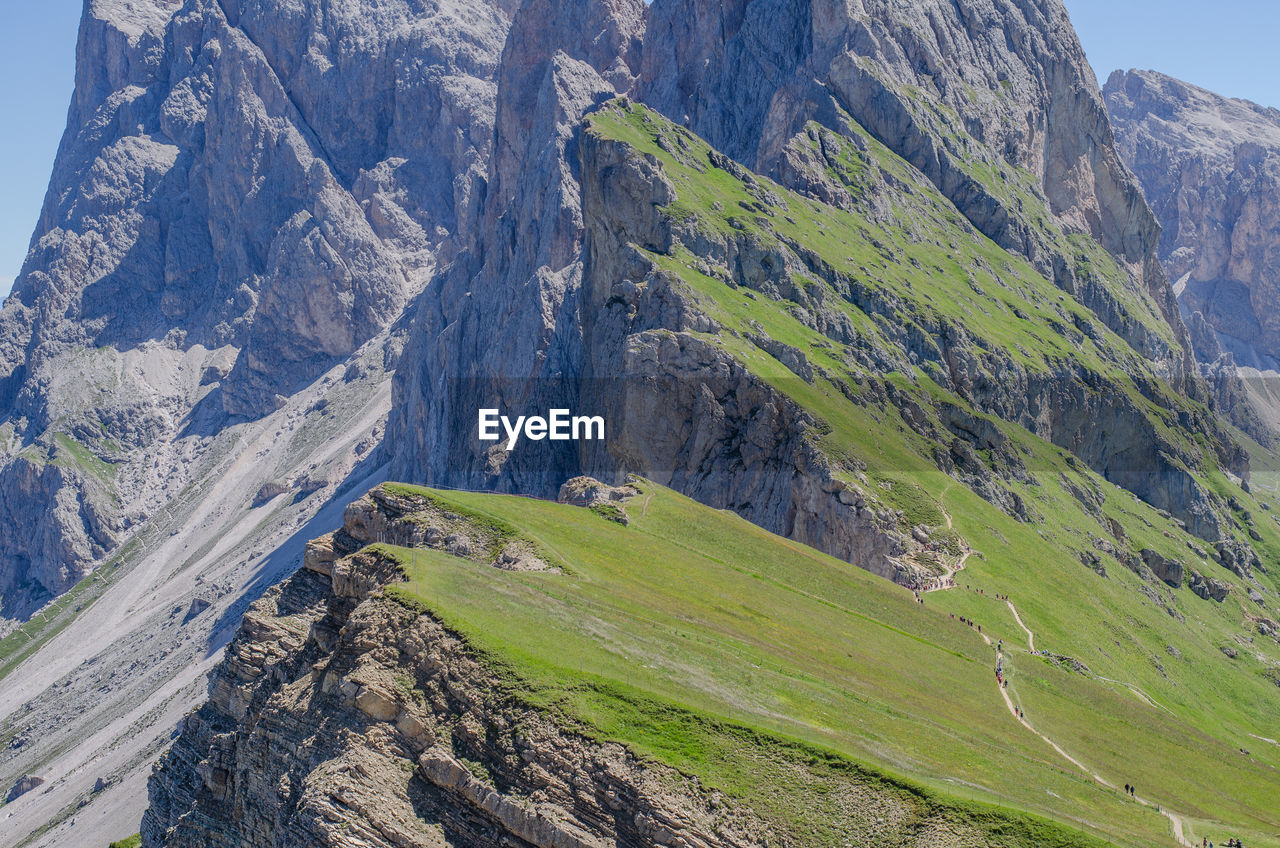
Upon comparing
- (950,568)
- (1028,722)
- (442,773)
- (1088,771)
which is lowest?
(1088,771)

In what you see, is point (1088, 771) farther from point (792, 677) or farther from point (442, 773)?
point (442, 773)

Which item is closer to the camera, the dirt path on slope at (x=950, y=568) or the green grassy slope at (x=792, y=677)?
the green grassy slope at (x=792, y=677)

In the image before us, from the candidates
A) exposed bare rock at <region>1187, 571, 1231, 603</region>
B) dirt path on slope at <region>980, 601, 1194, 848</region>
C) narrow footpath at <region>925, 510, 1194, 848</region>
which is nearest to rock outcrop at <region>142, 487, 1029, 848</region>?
dirt path on slope at <region>980, 601, 1194, 848</region>

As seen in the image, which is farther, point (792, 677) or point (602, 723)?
point (792, 677)

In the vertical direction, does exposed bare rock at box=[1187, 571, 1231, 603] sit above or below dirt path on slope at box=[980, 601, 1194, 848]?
above

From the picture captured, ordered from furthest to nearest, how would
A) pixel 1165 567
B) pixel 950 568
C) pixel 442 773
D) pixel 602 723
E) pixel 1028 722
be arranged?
pixel 1165 567
pixel 950 568
pixel 1028 722
pixel 602 723
pixel 442 773

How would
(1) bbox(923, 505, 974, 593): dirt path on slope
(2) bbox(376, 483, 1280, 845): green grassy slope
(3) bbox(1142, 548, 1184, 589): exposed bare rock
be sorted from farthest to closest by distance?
(3) bbox(1142, 548, 1184, 589): exposed bare rock, (1) bbox(923, 505, 974, 593): dirt path on slope, (2) bbox(376, 483, 1280, 845): green grassy slope

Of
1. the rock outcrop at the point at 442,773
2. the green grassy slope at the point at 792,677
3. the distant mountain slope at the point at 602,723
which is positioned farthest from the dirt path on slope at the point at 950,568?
the rock outcrop at the point at 442,773

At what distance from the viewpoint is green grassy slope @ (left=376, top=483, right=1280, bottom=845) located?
45.0 m

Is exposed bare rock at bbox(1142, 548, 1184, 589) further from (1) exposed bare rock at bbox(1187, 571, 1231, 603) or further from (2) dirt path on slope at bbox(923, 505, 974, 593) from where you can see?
(2) dirt path on slope at bbox(923, 505, 974, 593)

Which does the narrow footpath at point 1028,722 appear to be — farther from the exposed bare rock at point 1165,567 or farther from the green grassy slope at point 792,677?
the exposed bare rock at point 1165,567

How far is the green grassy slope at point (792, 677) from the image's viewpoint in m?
45.0

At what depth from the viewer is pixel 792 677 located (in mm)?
58000

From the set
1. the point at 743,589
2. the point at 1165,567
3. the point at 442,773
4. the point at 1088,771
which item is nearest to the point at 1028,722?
the point at 1088,771
